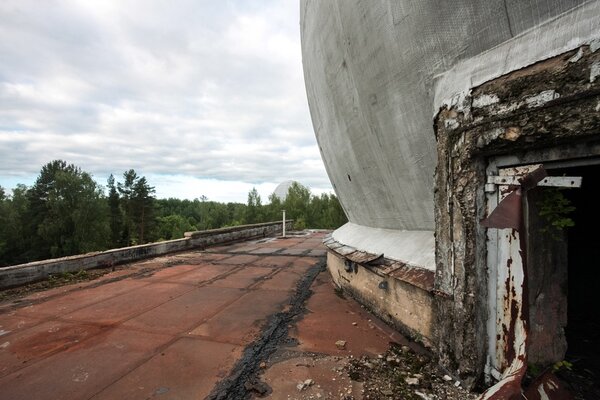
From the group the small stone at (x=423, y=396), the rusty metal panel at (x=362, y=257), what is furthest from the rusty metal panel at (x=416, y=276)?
the small stone at (x=423, y=396)

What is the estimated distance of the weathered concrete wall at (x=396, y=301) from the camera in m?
2.97

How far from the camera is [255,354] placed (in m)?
3.04

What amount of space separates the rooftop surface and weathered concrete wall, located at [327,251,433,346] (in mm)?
172

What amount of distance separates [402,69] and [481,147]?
1276 mm

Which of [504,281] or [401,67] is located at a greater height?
[401,67]

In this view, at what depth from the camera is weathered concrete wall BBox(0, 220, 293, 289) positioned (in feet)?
17.2

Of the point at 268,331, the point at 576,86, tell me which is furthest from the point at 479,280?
the point at 268,331

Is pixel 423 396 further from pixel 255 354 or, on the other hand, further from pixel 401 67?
pixel 401 67

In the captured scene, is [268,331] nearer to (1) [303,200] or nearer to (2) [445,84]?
(2) [445,84]

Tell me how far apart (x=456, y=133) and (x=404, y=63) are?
1022mm

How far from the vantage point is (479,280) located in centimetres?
232

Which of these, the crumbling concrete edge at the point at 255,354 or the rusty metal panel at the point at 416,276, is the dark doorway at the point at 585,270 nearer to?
the rusty metal panel at the point at 416,276

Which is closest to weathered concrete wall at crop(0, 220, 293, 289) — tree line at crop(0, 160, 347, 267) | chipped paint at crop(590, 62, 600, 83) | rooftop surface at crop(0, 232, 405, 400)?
rooftop surface at crop(0, 232, 405, 400)

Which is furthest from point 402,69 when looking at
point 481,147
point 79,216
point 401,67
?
point 79,216
